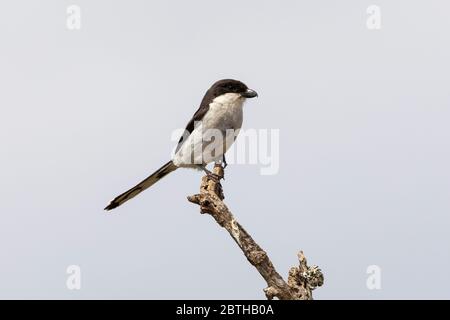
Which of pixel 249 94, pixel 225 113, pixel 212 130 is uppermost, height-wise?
pixel 249 94

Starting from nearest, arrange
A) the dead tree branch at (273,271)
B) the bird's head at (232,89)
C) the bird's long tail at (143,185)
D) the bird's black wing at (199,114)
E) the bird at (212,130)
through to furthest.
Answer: the dead tree branch at (273,271) → the bird at (212,130) → the bird's long tail at (143,185) → the bird's head at (232,89) → the bird's black wing at (199,114)

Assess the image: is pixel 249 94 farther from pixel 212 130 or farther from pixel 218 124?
pixel 212 130

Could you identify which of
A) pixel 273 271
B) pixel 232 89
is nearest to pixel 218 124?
pixel 232 89

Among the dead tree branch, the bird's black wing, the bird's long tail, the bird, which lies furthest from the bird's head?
the dead tree branch

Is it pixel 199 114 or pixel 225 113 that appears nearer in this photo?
pixel 225 113

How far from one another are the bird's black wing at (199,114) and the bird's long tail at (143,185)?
334 millimetres

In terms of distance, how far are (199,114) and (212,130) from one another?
540mm

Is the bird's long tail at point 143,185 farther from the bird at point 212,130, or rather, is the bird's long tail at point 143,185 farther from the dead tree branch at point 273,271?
the dead tree branch at point 273,271

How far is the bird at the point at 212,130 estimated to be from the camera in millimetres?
13070

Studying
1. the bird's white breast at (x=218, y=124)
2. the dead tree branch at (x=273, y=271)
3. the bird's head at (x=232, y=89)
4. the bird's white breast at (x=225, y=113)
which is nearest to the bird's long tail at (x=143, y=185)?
Result: the bird's white breast at (x=218, y=124)

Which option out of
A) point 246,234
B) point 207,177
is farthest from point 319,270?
point 207,177

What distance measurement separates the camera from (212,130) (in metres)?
13.1

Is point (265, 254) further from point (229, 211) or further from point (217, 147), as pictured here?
point (217, 147)
